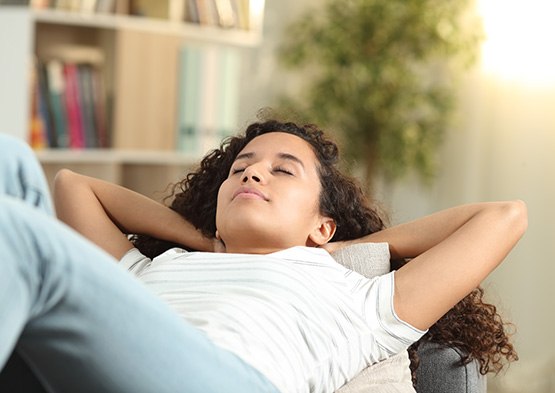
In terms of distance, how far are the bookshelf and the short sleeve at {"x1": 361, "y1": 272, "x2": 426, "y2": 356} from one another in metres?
2.36

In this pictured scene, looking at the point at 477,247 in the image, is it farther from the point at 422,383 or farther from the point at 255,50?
the point at 255,50

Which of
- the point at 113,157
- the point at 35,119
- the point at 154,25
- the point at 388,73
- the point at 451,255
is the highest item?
the point at 154,25

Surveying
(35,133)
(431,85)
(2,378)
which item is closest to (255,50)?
(431,85)

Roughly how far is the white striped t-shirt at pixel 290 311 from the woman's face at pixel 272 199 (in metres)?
0.07

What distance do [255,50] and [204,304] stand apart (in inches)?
120

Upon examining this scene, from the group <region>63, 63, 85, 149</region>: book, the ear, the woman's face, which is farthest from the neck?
<region>63, 63, 85, 149</region>: book

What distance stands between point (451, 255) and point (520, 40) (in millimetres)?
2241

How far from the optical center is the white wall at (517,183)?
12.2 feet

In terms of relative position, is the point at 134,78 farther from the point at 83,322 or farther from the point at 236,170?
the point at 83,322

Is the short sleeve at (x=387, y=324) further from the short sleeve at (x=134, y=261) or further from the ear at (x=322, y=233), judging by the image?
the short sleeve at (x=134, y=261)

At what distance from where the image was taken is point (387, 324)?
1.76m

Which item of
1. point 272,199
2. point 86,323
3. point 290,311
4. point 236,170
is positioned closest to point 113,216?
point 236,170

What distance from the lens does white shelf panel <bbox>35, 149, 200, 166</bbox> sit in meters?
3.96

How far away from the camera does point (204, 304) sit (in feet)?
5.50
